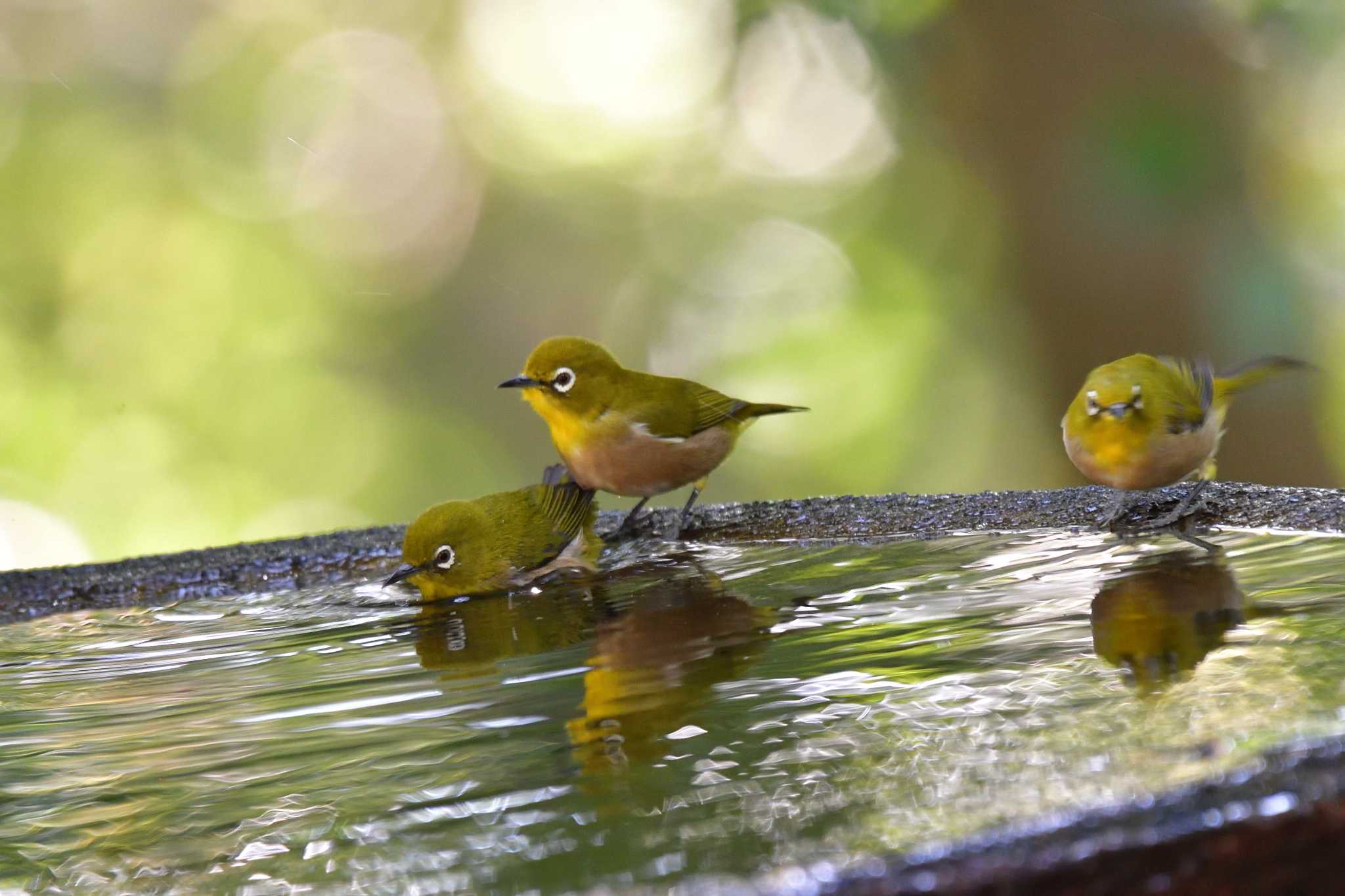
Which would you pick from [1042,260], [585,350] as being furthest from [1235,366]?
[1042,260]

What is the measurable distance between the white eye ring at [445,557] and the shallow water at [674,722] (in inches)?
15.7

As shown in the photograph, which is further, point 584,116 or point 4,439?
point 584,116

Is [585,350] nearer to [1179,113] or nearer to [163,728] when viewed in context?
[163,728]

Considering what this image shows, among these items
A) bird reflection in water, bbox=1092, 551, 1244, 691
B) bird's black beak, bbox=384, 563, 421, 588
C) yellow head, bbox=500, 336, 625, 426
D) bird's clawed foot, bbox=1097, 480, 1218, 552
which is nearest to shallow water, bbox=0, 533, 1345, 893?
bird reflection in water, bbox=1092, 551, 1244, 691

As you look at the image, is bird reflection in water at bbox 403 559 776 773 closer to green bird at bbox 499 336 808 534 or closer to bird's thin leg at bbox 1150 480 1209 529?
green bird at bbox 499 336 808 534

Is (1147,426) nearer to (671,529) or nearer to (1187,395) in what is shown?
(1187,395)

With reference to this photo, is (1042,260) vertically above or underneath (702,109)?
underneath

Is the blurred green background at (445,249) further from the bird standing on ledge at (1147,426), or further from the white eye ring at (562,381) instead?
the white eye ring at (562,381)

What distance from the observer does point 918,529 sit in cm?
347

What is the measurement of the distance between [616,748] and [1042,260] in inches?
220

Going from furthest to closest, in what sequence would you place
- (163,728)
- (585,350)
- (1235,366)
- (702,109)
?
1. (702,109)
2. (585,350)
3. (1235,366)
4. (163,728)

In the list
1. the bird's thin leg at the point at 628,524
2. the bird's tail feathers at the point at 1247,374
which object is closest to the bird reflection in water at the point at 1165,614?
the bird's tail feathers at the point at 1247,374

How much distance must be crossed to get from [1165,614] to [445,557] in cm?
190

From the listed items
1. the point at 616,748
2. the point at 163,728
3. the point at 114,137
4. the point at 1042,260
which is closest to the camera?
the point at 616,748
